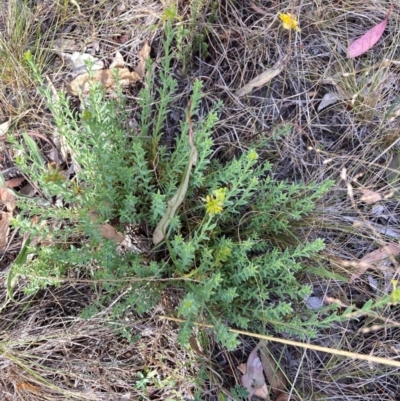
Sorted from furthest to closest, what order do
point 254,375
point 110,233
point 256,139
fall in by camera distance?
point 256,139
point 254,375
point 110,233

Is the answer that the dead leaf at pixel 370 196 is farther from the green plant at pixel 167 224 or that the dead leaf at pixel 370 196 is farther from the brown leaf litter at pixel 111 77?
the brown leaf litter at pixel 111 77

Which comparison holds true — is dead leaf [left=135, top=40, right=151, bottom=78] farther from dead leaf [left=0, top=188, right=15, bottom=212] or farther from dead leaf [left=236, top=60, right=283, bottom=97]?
dead leaf [left=0, top=188, right=15, bottom=212]

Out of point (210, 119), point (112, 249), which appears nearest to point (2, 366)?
point (112, 249)

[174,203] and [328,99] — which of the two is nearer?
[174,203]

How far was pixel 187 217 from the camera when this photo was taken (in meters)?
2.06

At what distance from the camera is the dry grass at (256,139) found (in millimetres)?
2113

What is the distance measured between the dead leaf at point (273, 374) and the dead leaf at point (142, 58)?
1393 mm

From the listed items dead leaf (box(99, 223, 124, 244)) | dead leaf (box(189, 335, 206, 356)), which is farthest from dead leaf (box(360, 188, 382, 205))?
dead leaf (box(99, 223, 124, 244))

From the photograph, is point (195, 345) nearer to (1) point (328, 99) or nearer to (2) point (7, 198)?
(2) point (7, 198)

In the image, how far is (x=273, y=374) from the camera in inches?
84.8

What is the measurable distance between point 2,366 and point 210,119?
1434 mm

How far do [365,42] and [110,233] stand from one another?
1571 mm

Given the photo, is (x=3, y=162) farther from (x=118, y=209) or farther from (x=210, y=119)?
(x=210, y=119)

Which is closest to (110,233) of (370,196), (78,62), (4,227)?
(4,227)
